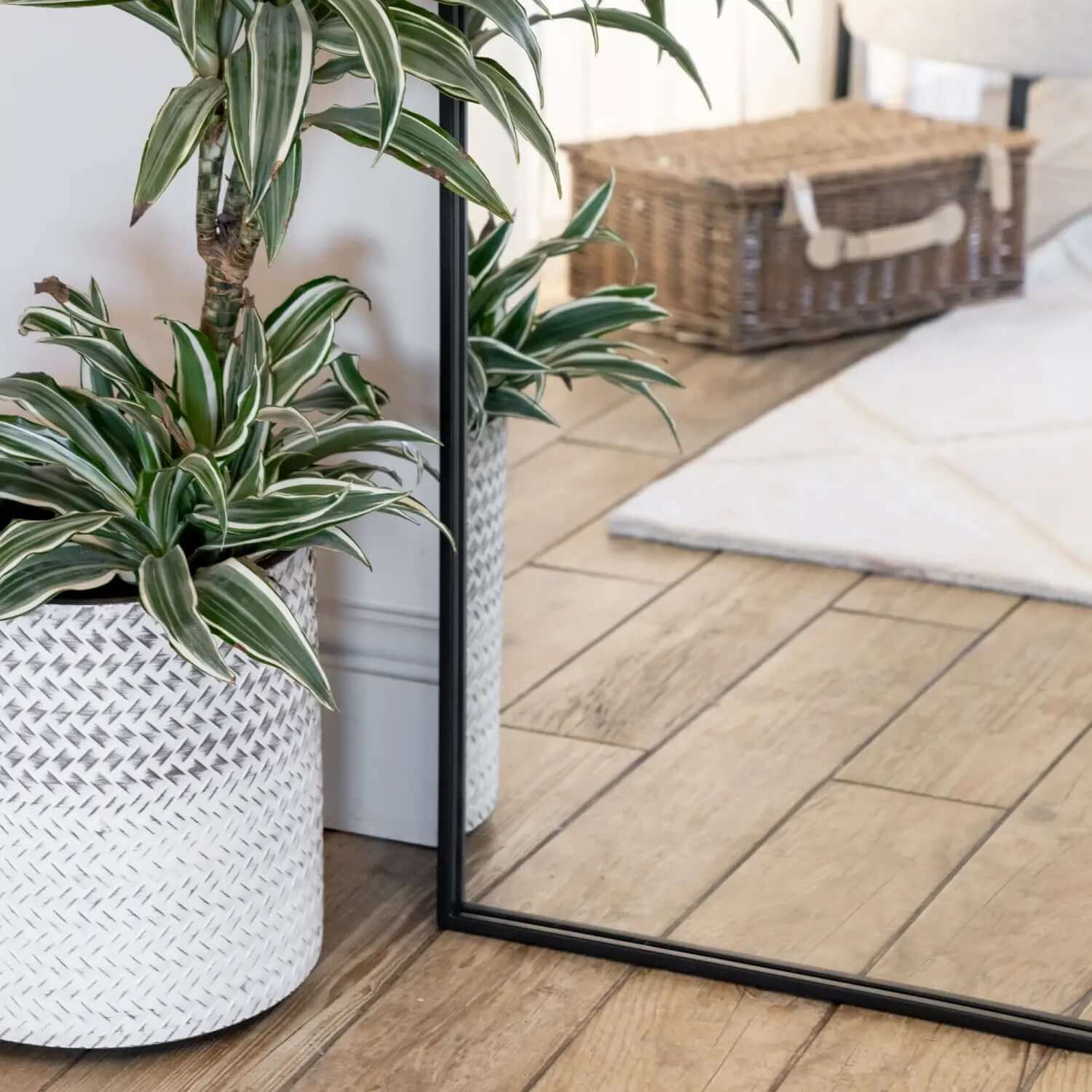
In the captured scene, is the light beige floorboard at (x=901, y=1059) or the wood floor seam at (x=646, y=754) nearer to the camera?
the light beige floorboard at (x=901, y=1059)

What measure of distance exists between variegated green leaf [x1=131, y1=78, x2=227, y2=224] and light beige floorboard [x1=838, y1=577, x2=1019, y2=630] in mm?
748

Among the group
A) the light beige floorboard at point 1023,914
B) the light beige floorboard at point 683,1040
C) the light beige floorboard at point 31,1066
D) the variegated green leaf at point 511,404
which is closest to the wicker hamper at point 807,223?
the variegated green leaf at point 511,404

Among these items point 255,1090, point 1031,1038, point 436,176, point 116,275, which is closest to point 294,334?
point 436,176

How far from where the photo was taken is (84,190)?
1596 millimetres

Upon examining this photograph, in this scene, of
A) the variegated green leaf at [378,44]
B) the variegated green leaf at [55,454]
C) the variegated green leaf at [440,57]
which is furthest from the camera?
the variegated green leaf at [55,454]

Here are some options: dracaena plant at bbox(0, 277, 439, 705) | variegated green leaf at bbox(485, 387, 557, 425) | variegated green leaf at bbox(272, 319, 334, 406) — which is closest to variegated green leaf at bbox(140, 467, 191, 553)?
dracaena plant at bbox(0, 277, 439, 705)

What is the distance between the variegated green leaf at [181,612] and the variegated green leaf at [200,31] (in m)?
0.34

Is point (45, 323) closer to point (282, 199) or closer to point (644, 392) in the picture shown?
point (282, 199)

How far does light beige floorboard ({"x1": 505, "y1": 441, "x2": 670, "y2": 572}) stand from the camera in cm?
157

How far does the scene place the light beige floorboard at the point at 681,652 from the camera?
63.0 inches

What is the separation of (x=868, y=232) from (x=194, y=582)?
0.67 m

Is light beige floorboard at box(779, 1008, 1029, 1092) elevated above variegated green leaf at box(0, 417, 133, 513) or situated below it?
below

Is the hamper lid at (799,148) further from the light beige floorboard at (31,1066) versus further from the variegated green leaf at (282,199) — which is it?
the light beige floorboard at (31,1066)

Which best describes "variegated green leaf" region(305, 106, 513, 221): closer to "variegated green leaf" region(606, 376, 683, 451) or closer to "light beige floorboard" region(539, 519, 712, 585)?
"variegated green leaf" region(606, 376, 683, 451)
